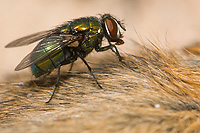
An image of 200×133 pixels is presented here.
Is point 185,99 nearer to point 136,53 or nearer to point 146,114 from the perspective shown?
point 146,114

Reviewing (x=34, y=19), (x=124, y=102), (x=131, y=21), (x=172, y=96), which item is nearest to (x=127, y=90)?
(x=124, y=102)

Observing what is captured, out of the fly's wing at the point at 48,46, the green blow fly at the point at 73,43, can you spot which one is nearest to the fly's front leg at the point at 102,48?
the green blow fly at the point at 73,43

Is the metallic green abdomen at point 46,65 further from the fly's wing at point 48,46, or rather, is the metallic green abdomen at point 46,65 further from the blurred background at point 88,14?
the blurred background at point 88,14

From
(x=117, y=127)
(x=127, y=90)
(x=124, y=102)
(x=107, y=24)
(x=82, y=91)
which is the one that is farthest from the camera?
(x=107, y=24)

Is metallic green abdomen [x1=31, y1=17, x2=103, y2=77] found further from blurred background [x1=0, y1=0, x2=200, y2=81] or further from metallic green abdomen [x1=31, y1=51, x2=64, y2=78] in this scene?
blurred background [x1=0, y1=0, x2=200, y2=81]

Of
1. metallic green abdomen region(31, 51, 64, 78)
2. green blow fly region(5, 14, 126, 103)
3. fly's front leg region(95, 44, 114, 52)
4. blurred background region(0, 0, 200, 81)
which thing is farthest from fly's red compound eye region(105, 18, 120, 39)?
blurred background region(0, 0, 200, 81)

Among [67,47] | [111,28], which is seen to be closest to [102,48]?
[111,28]
